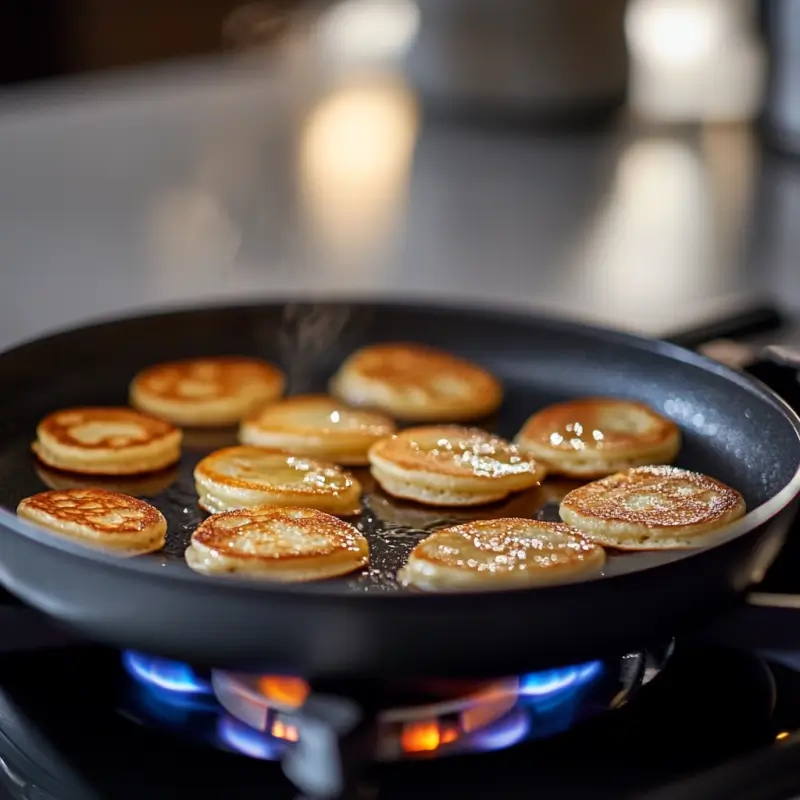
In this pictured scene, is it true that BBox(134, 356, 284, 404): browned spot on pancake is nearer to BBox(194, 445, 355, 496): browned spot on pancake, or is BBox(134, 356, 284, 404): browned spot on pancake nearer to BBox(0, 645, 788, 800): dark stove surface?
BBox(194, 445, 355, 496): browned spot on pancake

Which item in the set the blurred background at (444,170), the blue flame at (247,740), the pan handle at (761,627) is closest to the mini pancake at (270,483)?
the blue flame at (247,740)

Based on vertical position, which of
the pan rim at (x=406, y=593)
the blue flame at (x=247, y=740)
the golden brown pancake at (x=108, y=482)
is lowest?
the blue flame at (x=247, y=740)

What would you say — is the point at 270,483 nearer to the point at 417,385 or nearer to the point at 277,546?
the point at 277,546

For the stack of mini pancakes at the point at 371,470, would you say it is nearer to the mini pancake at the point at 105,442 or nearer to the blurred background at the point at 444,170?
the mini pancake at the point at 105,442

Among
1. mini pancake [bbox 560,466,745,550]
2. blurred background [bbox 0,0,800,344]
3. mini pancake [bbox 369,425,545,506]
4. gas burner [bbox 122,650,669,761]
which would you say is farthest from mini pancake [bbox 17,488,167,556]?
blurred background [bbox 0,0,800,344]

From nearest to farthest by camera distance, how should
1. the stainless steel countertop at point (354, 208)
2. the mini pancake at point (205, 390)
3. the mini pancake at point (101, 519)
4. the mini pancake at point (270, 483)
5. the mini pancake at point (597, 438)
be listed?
the mini pancake at point (101, 519) < the mini pancake at point (270, 483) < the mini pancake at point (597, 438) < the mini pancake at point (205, 390) < the stainless steel countertop at point (354, 208)

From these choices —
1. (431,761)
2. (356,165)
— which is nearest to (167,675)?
(431,761)
